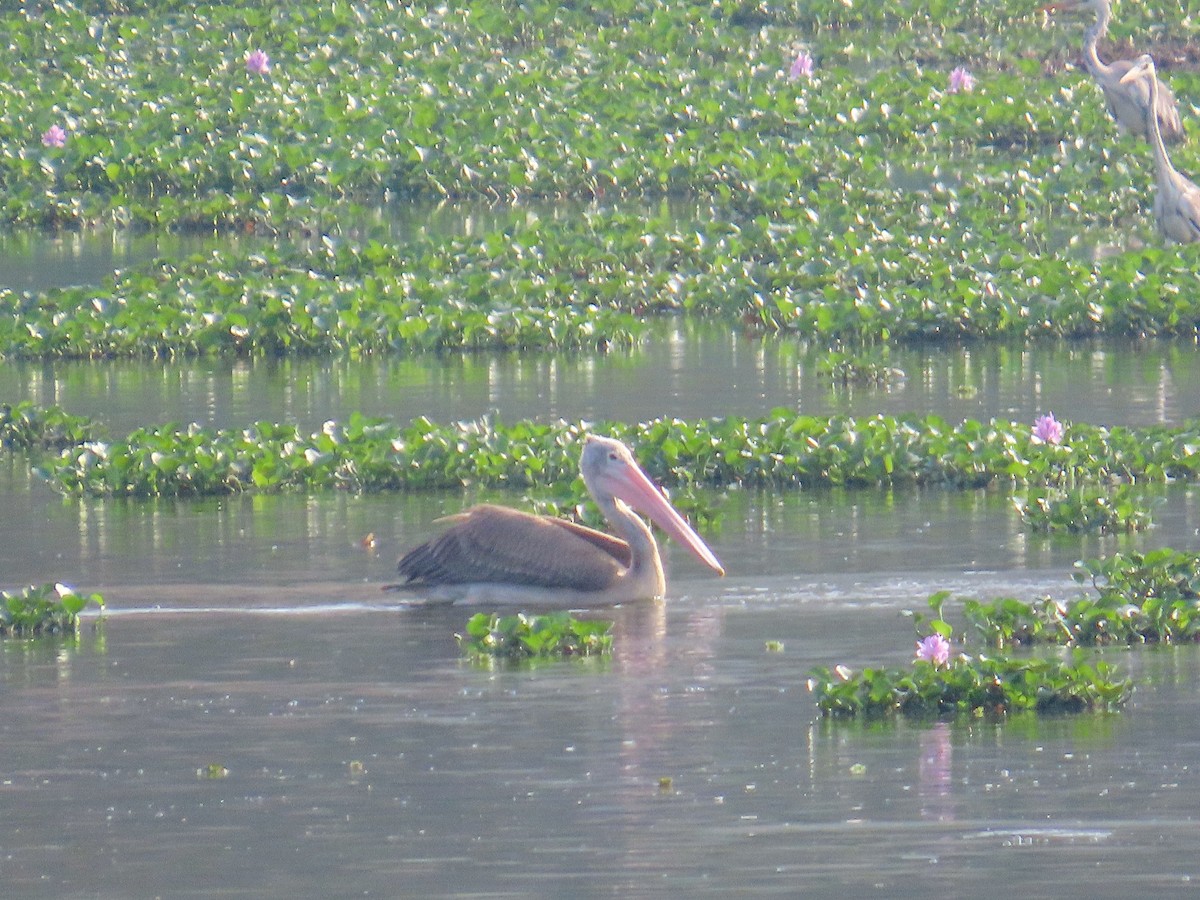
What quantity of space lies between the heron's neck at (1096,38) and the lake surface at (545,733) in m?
15.8

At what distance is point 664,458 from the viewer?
561 inches

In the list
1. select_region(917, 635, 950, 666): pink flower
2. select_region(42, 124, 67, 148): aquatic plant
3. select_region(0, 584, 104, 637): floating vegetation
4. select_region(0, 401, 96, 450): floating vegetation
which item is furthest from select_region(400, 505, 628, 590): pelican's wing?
select_region(42, 124, 67, 148): aquatic plant

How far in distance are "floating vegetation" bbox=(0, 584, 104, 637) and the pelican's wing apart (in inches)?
52.1

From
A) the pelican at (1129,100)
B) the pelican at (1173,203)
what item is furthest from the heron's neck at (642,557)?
the pelican at (1129,100)

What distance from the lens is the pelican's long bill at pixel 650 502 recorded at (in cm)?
1198

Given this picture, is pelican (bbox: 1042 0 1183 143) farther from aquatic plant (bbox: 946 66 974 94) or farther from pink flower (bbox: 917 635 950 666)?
pink flower (bbox: 917 635 950 666)

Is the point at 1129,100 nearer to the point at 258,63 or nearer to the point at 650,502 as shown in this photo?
the point at 258,63

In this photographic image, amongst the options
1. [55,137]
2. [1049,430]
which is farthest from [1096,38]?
[1049,430]

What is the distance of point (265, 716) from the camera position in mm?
9586

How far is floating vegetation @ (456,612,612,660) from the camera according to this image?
10523mm

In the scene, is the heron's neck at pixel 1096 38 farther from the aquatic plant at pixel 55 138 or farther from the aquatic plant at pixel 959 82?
the aquatic plant at pixel 55 138

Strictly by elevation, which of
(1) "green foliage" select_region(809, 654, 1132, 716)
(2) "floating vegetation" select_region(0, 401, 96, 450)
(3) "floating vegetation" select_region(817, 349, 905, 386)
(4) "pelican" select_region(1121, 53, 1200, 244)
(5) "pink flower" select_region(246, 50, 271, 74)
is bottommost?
(1) "green foliage" select_region(809, 654, 1132, 716)

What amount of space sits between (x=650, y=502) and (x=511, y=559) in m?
0.71

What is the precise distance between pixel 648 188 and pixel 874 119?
3.71 metres
